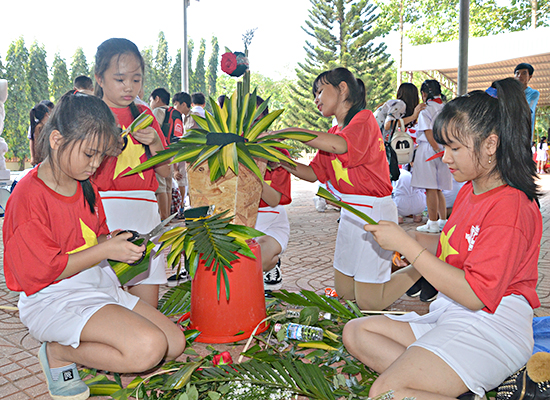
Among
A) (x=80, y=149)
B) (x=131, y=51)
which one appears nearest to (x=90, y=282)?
(x=80, y=149)

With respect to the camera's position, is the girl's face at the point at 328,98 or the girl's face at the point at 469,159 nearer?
the girl's face at the point at 469,159

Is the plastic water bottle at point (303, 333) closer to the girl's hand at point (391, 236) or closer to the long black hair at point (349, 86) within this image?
the girl's hand at point (391, 236)

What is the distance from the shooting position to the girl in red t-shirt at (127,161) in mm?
2658

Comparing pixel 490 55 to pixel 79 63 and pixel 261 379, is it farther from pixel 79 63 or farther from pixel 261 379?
pixel 79 63

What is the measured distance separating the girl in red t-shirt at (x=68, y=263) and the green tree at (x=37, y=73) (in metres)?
22.9

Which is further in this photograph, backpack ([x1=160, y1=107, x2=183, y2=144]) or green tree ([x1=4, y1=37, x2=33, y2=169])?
green tree ([x1=4, y1=37, x2=33, y2=169])

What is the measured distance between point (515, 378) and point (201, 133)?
1.79 m

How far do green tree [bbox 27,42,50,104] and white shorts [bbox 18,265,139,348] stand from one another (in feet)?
75.6

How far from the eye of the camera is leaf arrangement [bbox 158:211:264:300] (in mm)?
2285

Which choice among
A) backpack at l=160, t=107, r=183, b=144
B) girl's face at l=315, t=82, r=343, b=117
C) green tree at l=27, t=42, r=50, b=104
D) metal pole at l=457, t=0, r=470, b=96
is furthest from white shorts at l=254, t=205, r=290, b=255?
green tree at l=27, t=42, r=50, b=104

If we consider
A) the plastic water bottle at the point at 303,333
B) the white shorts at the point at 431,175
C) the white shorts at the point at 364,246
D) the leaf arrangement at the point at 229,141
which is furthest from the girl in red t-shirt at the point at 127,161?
the white shorts at the point at 431,175

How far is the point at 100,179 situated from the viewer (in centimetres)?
277

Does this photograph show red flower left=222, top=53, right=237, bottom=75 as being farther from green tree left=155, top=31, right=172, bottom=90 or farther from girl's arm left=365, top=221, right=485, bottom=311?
green tree left=155, top=31, right=172, bottom=90

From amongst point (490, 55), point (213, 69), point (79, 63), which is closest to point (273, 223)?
point (490, 55)
